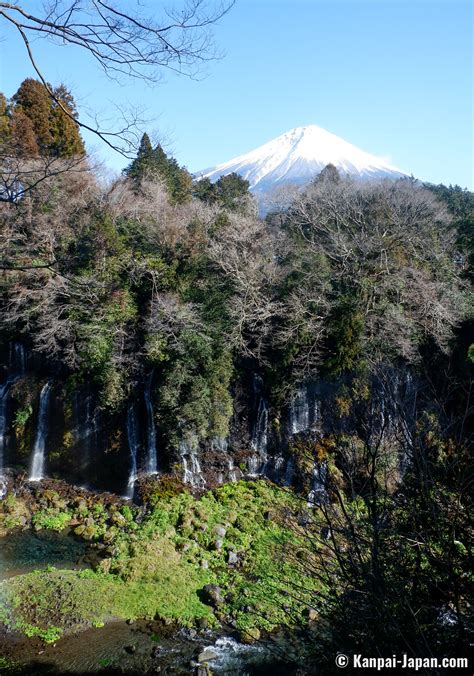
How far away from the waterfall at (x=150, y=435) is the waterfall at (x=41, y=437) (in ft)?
9.67

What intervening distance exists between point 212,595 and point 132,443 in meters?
5.42

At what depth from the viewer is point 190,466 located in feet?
→ 42.5

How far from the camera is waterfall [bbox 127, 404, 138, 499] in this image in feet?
41.6

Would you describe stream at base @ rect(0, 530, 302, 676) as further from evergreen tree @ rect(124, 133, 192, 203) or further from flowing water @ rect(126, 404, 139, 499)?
evergreen tree @ rect(124, 133, 192, 203)

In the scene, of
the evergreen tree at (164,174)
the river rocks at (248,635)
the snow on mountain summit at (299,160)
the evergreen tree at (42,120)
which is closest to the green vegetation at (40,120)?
the evergreen tree at (42,120)

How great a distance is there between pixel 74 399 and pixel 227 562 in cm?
647

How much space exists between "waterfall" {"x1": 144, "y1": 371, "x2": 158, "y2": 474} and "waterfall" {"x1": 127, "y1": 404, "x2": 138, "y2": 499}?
339mm

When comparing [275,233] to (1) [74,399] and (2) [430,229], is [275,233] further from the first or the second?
(1) [74,399]

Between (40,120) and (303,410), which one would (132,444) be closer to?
(303,410)

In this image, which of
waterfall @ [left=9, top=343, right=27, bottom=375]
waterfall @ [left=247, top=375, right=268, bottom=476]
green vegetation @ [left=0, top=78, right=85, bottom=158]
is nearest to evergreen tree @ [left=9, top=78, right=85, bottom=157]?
green vegetation @ [left=0, top=78, right=85, bottom=158]

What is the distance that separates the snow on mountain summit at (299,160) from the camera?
5244 cm

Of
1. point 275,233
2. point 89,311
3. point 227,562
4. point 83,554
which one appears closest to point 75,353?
point 89,311

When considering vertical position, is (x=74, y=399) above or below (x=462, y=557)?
above

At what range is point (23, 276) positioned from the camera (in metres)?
14.1
